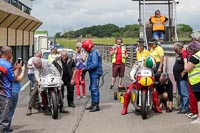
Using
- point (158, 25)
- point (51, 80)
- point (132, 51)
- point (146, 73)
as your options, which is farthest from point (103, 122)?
point (132, 51)

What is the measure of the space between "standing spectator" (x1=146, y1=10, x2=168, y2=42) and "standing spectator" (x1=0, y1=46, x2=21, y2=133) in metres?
10.2

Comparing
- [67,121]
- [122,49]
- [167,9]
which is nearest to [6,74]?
[67,121]

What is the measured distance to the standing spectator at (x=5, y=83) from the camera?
778 centimetres

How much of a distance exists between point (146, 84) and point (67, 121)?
199cm

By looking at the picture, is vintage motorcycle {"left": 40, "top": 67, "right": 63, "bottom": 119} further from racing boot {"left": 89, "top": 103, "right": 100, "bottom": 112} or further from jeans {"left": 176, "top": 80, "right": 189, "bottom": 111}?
jeans {"left": 176, "top": 80, "right": 189, "bottom": 111}

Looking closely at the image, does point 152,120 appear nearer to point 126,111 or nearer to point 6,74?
point 126,111

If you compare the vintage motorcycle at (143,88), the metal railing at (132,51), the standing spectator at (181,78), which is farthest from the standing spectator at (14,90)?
the metal railing at (132,51)

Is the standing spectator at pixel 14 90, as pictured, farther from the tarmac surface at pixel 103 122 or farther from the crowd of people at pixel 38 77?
the tarmac surface at pixel 103 122

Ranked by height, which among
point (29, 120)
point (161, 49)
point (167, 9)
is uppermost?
point (167, 9)

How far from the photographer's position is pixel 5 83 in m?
7.87

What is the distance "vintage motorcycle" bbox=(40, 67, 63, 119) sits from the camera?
10.3 meters

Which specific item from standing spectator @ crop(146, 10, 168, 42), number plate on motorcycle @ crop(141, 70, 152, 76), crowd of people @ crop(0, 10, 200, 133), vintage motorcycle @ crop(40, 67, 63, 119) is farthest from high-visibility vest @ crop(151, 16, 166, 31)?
number plate on motorcycle @ crop(141, 70, 152, 76)

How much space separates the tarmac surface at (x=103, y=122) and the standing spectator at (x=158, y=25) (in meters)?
6.26

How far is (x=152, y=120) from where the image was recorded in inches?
381
